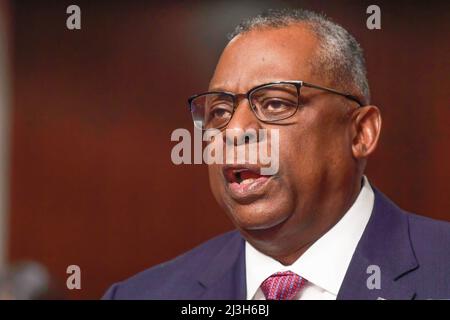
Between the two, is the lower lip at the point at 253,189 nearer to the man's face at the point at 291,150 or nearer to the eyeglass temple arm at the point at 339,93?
the man's face at the point at 291,150

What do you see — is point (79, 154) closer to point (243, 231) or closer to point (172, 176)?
point (172, 176)

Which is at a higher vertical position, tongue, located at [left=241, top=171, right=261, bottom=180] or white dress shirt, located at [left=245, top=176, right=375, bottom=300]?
tongue, located at [left=241, top=171, right=261, bottom=180]

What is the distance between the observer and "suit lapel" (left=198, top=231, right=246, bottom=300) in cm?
99

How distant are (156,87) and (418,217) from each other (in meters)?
0.47

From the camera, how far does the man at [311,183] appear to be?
891 mm

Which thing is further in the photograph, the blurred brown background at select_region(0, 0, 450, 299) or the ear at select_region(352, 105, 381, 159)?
the blurred brown background at select_region(0, 0, 450, 299)

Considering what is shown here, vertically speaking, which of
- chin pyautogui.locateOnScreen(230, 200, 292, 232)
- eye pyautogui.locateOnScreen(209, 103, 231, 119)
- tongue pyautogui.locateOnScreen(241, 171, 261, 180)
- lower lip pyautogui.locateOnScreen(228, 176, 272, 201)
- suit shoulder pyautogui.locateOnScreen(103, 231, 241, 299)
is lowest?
suit shoulder pyautogui.locateOnScreen(103, 231, 241, 299)

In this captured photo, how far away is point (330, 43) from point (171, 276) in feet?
1.37

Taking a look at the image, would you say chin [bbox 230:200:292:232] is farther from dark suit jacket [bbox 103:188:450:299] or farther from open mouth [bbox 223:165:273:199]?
dark suit jacket [bbox 103:188:450:299]

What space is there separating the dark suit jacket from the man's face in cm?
7

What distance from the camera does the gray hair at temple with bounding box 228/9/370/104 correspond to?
918 millimetres

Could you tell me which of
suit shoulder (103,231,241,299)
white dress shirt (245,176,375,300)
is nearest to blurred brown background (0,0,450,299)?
suit shoulder (103,231,241,299)

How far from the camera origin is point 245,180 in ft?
2.91

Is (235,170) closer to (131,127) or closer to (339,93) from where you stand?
(339,93)
